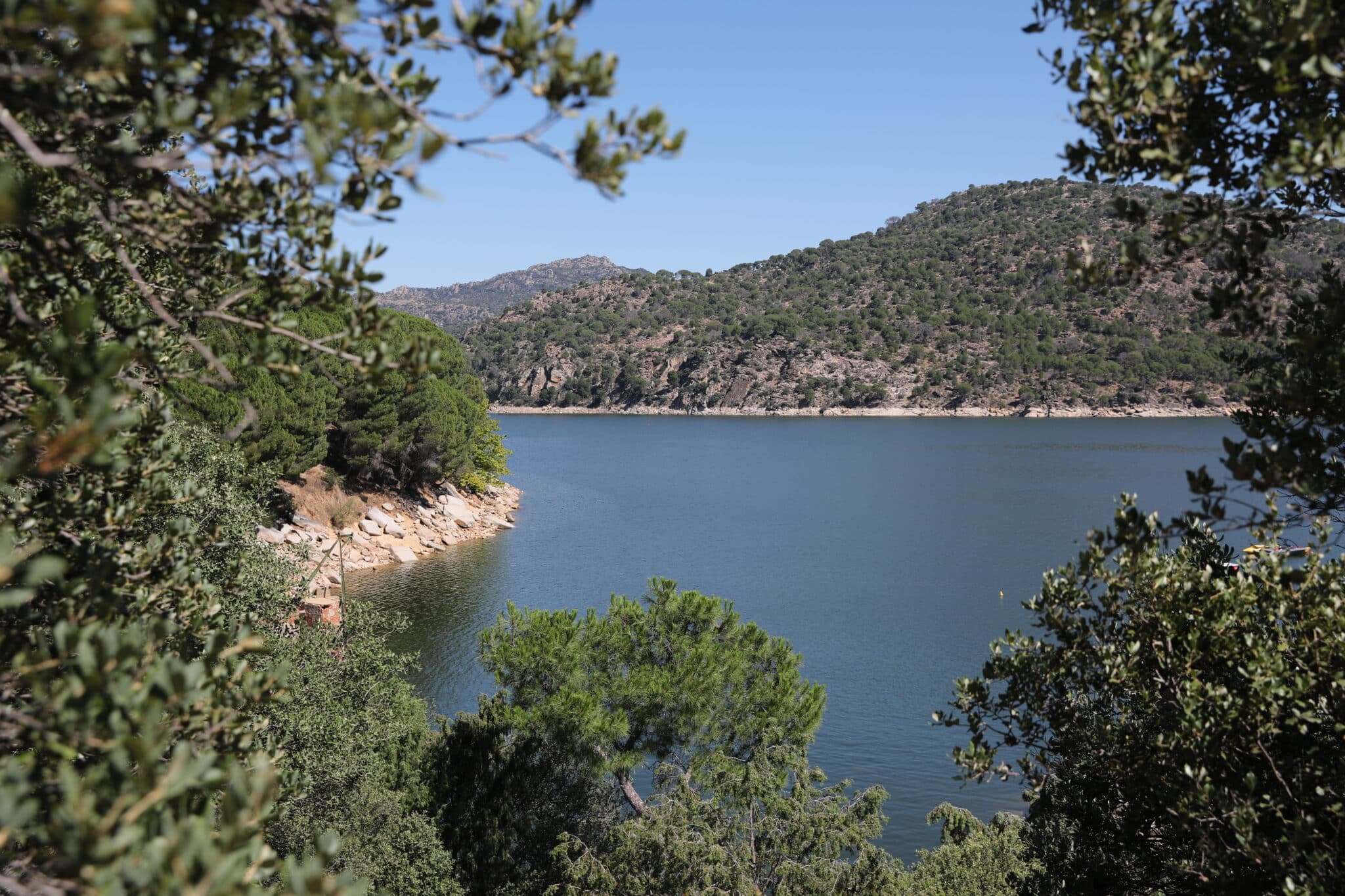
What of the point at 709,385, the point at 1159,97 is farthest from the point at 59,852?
the point at 709,385

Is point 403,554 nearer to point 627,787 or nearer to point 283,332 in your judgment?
point 627,787

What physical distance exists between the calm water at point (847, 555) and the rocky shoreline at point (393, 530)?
1266mm

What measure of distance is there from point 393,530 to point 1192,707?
40.5 meters

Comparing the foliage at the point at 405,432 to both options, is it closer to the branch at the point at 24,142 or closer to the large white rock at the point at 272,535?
the large white rock at the point at 272,535

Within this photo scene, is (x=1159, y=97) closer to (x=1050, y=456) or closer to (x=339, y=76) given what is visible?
(x=339, y=76)

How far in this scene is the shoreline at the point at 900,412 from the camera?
114812 millimetres

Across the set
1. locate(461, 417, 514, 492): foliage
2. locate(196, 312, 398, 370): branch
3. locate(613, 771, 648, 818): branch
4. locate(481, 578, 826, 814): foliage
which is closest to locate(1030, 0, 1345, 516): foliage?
locate(196, 312, 398, 370): branch

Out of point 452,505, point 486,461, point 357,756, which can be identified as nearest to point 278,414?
point 452,505

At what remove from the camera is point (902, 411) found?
133500 millimetres

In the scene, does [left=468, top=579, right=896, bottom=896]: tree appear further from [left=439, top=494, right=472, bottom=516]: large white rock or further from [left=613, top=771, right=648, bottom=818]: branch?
[left=439, top=494, right=472, bottom=516]: large white rock

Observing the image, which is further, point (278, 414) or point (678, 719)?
point (278, 414)

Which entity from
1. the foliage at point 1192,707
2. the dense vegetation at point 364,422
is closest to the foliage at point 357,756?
the foliage at point 1192,707

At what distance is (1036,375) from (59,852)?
134 metres

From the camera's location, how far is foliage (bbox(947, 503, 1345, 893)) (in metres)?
5.21
